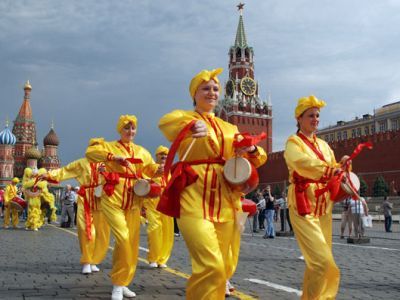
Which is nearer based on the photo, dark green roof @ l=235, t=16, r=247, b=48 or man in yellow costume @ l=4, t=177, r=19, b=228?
man in yellow costume @ l=4, t=177, r=19, b=228

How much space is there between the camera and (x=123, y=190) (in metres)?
6.64

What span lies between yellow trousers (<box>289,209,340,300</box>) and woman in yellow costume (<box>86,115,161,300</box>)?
2.29m

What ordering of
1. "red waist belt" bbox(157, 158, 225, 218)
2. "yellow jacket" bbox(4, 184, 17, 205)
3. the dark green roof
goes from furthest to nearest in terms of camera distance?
the dark green roof < "yellow jacket" bbox(4, 184, 17, 205) < "red waist belt" bbox(157, 158, 225, 218)

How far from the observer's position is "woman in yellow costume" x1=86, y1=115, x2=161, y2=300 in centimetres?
611

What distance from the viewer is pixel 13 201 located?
20.4 meters

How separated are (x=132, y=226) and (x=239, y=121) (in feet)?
323

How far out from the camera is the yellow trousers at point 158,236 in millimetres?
8742

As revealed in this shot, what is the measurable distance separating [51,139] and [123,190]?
8939 cm

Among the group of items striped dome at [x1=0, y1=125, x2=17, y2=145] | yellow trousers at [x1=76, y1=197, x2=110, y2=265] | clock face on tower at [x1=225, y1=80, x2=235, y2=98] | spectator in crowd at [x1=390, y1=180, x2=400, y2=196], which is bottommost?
yellow trousers at [x1=76, y1=197, x2=110, y2=265]

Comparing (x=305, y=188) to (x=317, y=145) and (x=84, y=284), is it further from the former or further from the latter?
(x=84, y=284)

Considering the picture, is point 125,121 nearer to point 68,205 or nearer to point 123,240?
point 123,240

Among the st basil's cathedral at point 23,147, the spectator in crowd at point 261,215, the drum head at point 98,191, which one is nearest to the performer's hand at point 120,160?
the drum head at point 98,191

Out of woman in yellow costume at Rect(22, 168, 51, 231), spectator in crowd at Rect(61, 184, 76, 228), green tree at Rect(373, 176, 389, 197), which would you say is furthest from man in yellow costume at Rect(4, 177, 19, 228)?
green tree at Rect(373, 176, 389, 197)

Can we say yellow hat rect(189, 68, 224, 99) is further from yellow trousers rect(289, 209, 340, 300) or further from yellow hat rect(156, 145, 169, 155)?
yellow hat rect(156, 145, 169, 155)
